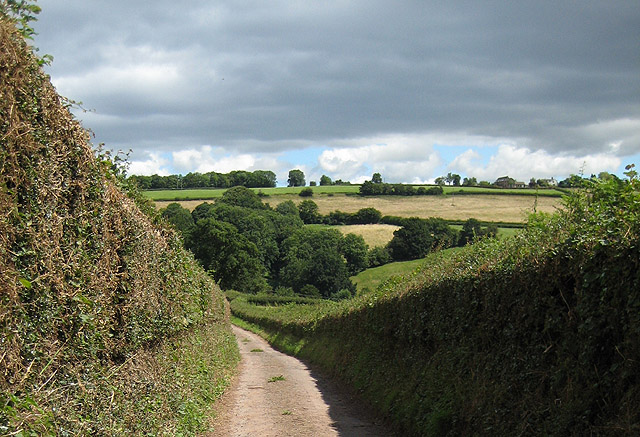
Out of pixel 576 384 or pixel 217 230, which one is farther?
pixel 217 230

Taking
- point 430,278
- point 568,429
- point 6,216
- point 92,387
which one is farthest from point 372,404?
point 6,216

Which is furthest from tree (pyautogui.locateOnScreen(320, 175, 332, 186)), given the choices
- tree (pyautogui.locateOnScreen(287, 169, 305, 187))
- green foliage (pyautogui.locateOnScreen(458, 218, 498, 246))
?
green foliage (pyautogui.locateOnScreen(458, 218, 498, 246))

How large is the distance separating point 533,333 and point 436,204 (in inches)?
2976

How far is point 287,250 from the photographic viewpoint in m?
88.4

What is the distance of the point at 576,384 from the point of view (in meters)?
6.34

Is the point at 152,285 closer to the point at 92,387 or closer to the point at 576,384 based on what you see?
the point at 92,387

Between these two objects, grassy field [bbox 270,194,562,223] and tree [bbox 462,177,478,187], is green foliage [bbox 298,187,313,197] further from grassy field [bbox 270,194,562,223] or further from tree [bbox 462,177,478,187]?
tree [bbox 462,177,478,187]

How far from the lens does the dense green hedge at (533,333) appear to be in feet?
19.0

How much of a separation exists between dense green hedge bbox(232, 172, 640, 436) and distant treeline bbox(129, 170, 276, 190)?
3537 inches

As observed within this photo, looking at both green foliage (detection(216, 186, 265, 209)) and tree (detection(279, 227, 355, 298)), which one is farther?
green foliage (detection(216, 186, 265, 209))

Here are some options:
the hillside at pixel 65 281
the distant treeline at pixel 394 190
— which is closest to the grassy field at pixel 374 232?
the distant treeline at pixel 394 190

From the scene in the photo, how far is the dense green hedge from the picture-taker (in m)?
5.78

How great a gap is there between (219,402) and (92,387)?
8.90 meters

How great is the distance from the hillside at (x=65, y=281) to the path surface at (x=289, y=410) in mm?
3012
